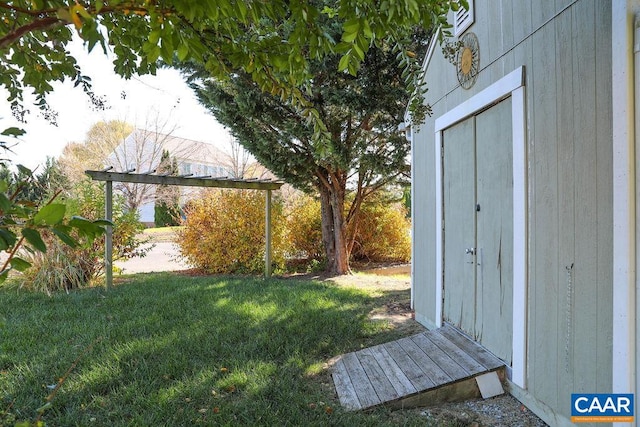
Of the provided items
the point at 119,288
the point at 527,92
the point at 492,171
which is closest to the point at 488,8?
the point at 527,92

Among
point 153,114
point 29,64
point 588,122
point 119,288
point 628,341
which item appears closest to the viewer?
point 29,64

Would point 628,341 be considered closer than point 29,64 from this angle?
No

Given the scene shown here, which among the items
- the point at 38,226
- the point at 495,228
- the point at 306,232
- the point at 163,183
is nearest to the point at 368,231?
the point at 306,232

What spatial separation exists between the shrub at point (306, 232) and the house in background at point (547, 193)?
6.26 meters

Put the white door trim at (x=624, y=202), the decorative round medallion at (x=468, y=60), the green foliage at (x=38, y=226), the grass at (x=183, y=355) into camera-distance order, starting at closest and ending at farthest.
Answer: the green foliage at (x=38, y=226)
the white door trim at (x=624, y=202)
the grass at (x=183, y=355)
the decorative round medallion at (x=468, y=60)

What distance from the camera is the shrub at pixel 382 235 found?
10.8 meters

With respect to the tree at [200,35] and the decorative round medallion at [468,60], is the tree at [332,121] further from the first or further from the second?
the tree at [200,35]

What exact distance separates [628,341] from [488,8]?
8.98 feet

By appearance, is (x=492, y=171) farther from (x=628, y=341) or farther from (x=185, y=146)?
(x=185, y=146)

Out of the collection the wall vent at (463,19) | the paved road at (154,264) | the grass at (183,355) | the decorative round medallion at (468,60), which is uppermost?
the wall vent at (463,19)

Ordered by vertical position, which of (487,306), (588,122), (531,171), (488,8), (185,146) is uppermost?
(185,146)

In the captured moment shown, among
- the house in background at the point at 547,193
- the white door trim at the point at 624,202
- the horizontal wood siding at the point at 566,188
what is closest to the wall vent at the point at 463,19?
the house in background at the point at 547,193

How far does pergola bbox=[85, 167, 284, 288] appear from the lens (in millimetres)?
6613

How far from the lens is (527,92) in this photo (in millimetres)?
2723
